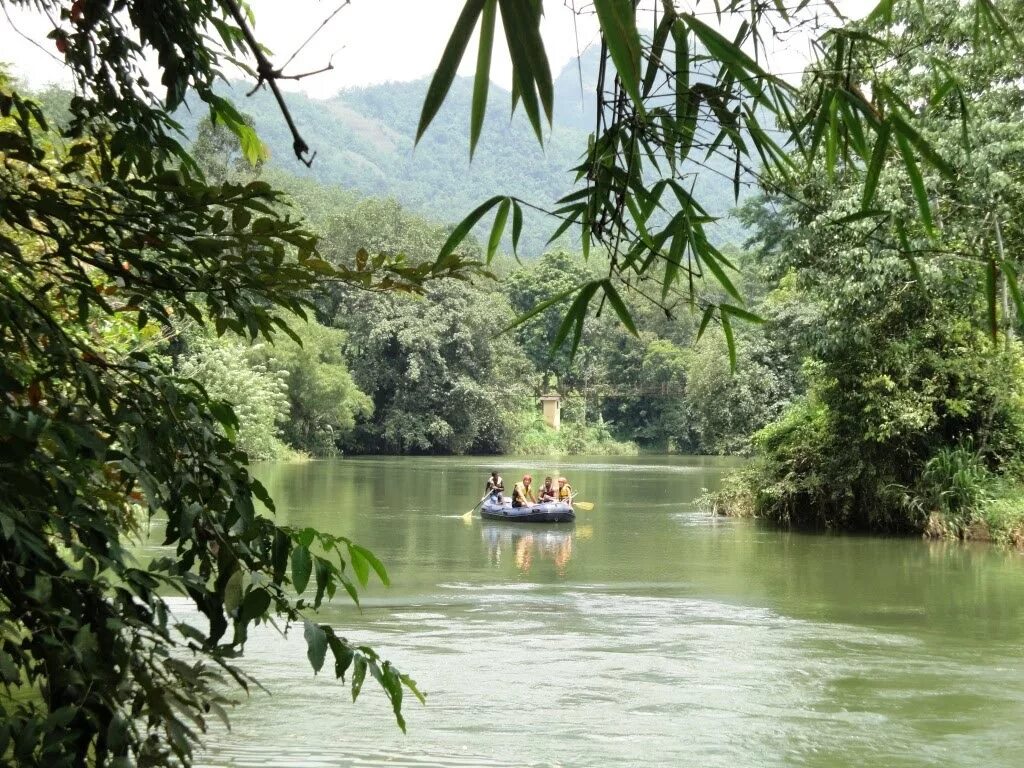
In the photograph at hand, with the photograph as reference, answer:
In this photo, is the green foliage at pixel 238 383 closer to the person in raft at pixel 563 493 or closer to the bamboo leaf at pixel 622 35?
the person in raft at pixel 563 493

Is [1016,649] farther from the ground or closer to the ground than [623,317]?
closer to the ground

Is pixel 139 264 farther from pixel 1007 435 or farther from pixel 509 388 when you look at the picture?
pixel 509 388

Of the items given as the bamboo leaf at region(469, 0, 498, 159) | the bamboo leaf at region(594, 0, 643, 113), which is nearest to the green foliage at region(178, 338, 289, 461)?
the bamboo leaf at region(469, 0, 498, 159)

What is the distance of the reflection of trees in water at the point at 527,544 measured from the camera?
1533 cm

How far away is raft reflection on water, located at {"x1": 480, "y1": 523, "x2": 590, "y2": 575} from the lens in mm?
15398

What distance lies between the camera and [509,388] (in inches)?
2061

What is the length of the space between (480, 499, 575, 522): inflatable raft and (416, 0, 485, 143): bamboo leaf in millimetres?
18701

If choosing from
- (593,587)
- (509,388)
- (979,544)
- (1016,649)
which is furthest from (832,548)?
(509,388)

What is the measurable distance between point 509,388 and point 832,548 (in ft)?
120

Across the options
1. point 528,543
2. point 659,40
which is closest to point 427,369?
point 528,543

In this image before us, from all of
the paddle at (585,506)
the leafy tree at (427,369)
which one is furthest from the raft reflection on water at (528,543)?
the leafy tree at (427,369)

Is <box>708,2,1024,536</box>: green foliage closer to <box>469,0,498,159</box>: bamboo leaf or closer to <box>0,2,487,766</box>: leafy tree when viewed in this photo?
<box>0,2,487,766</box>: leafy tree

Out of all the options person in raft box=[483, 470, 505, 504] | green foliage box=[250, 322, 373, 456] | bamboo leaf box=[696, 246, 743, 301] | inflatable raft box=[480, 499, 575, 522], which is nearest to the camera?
bamboo leaf box=[696, 246, 743, 301]

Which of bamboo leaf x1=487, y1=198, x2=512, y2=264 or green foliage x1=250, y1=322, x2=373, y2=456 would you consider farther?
green foliage x1=250, y1=322, x2=373, y2=456
